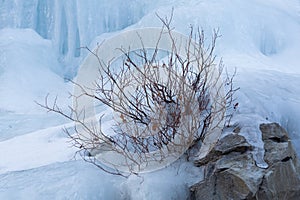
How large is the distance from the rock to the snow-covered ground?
0.43 metres

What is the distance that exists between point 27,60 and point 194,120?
6.01 m

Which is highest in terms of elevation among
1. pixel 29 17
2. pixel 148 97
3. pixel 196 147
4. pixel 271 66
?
pixel 29 17

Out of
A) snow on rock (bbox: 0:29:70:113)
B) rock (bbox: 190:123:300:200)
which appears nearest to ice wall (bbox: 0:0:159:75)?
snow on rock (bbox: 0:29:70:113)

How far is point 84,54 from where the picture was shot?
8336 millimetres

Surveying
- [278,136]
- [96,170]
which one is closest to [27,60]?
[96,170]

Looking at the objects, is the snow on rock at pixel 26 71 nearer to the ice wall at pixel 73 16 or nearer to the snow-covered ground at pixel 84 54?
the snow-covered ground at pixel 84 54

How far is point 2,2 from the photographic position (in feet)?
26.5

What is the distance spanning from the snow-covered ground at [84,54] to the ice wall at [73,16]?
0.07 ft

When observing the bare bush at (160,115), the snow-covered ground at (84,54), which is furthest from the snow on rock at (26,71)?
the bare bush at (160,115)

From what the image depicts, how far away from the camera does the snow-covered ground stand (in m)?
3.22

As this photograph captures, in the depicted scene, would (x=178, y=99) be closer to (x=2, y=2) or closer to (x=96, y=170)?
(x=96, y=170)

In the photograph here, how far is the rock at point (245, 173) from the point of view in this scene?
7.36 ft

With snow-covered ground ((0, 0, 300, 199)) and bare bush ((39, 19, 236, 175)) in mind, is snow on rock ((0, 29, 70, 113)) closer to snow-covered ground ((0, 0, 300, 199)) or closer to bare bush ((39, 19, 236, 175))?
snow-covered ground ((0, 0, 300, 199))

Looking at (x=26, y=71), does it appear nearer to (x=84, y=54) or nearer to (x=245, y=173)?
(x=84, y=54)
